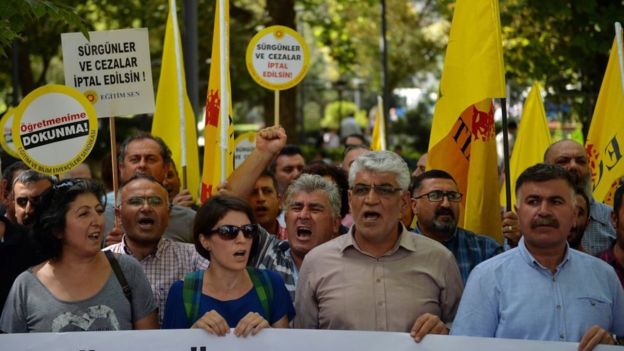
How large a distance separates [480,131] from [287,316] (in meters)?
2.66

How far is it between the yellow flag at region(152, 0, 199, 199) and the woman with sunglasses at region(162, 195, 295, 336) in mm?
3877

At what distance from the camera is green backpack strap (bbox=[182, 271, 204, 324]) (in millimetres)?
5730

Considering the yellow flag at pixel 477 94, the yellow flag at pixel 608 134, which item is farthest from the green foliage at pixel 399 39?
the yellow flag at pixel 477 94

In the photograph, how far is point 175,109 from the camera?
9953 mm

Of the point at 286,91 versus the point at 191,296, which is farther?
the point at 286,91

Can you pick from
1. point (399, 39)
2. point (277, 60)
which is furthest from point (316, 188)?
point (399, 39)

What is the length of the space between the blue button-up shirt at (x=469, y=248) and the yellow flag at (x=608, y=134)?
2087mm

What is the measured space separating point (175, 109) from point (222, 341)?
181 inches

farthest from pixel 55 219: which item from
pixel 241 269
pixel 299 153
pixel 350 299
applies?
pixel 299 153

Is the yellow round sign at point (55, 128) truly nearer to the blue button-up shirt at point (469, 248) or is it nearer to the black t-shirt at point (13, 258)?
the black t-shirt at point (13, 258)

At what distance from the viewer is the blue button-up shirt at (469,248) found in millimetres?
7191

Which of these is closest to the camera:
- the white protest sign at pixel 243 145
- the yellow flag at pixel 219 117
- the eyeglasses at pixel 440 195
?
the eyeglasses at pixel 440 195

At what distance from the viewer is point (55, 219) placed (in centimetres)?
590

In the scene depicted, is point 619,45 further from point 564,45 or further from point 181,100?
point 564,45
